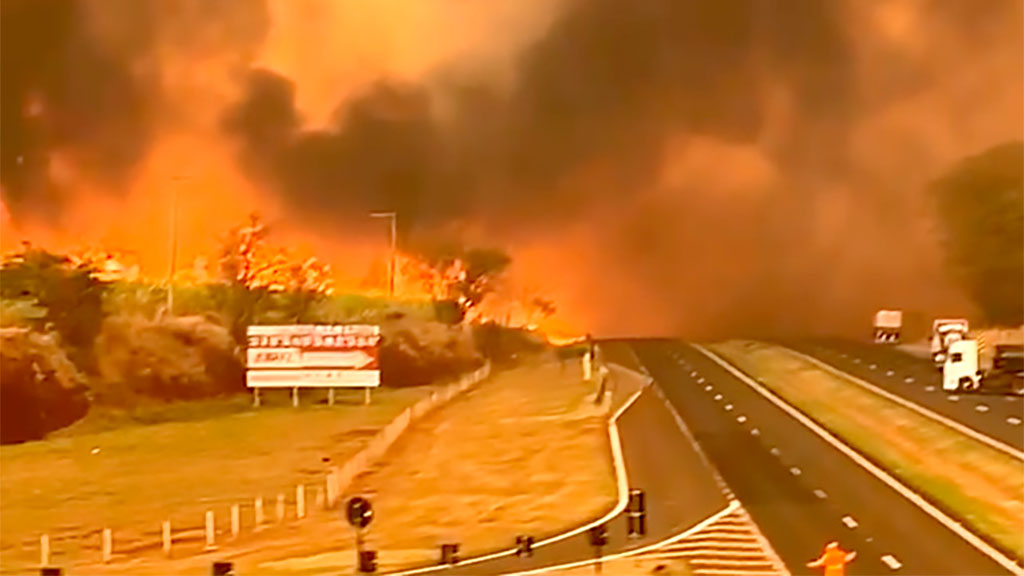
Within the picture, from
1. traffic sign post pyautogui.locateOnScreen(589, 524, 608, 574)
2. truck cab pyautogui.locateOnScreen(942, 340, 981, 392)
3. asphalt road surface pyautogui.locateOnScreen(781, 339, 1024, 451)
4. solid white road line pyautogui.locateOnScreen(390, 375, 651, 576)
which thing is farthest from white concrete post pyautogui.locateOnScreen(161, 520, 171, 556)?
truck cab pyautogui.locateOnScreen(942, 340, 981, 392)

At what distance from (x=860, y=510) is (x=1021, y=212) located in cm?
181

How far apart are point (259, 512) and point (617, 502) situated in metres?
1.89

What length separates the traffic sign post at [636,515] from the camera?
24.7 feet

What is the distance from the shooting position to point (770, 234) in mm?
8156

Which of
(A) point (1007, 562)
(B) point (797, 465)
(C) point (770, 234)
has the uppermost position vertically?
(C) point (770, 234)

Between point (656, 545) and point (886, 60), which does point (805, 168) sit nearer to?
point (886, 60)

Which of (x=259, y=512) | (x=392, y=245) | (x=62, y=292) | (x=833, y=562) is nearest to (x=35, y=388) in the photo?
(x=62, y=292)

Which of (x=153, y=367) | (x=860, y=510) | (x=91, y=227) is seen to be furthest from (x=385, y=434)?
(x=860, y=510)

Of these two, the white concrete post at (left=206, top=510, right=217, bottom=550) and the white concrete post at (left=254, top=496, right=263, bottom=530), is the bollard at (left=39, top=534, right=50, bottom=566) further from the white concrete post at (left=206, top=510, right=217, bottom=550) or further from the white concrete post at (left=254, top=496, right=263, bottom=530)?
the white concrete post at (left=254, top=496, right=263, bottom=530)

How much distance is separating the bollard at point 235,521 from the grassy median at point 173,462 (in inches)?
1.7

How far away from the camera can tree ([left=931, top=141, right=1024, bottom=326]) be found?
25.8ft

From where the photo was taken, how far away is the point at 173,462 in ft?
26.1

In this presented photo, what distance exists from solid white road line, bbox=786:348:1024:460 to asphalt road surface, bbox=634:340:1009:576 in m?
0.34

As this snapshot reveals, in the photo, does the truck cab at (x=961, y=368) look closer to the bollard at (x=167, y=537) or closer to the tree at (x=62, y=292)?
the bollard at (x=167, y=537)
